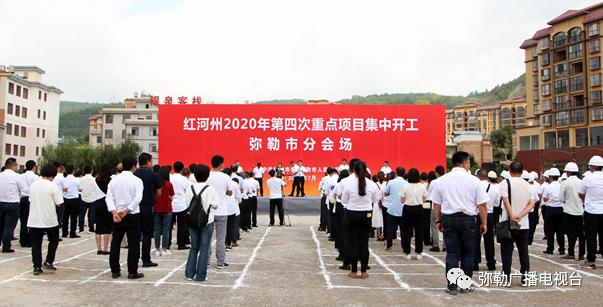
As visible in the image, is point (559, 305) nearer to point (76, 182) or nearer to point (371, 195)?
point (371, 195)

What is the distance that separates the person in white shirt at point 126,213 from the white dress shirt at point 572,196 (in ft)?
23.8

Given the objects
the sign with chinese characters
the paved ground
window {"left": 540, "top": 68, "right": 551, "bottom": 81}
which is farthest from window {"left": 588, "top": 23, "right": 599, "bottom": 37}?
the paved ground

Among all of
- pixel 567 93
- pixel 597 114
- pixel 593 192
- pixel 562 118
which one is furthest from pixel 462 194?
pixel 567 93

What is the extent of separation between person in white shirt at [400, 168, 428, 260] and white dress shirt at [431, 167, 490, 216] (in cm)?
294

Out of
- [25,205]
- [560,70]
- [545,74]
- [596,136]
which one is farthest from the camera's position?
[545,74]

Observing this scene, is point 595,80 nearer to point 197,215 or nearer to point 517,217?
point 517,217

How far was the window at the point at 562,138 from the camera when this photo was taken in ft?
163

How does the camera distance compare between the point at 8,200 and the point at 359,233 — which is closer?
the point at 359,233

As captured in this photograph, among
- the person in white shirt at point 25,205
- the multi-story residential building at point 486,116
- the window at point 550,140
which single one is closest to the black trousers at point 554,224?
the person in white shirt at point 25,205

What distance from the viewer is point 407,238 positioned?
8508 millimetres

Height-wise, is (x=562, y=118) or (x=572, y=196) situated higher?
(x=562, y=118)

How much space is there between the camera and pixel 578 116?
4800 cm

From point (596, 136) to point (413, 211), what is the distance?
46.1 metres

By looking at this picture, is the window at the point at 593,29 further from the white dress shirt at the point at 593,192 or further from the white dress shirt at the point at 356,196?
the white dress shirt at the point at 356,196
